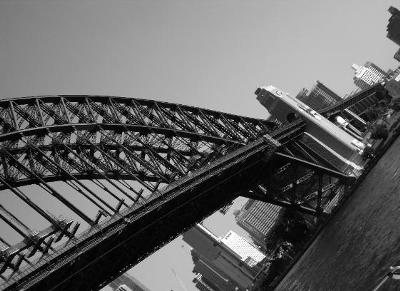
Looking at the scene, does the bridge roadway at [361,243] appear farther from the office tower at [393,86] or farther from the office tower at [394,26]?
the office tower at [394,26]

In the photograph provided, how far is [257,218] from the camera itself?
7169cm

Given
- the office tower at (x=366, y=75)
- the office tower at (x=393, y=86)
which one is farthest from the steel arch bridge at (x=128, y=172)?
the office tower at (x=366, y=75)

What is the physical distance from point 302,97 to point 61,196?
181ft

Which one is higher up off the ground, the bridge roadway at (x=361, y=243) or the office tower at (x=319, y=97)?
the office tower at (x=319, y=97)

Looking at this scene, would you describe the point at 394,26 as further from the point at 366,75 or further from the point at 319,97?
the point at 366,75

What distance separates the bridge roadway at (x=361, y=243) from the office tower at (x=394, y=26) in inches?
1332

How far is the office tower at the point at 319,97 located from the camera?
69.6 metres

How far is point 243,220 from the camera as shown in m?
73.1

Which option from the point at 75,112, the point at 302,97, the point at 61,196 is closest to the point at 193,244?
the point at 302,97

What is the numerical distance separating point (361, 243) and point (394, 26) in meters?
47.6

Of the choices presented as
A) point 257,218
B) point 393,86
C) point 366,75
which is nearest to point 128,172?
point 393,86

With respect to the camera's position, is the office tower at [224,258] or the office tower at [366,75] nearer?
the office tower at [224,258]

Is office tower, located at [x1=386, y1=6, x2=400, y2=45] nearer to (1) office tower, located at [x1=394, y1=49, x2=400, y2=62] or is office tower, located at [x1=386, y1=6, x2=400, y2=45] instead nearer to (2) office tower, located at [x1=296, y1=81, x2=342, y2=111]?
(1) office tower, located at [x1=394, y1=49, x2=400, y2=62]

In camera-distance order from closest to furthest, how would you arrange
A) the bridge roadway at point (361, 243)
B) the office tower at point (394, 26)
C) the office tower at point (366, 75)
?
the bridge roadway at point (361, 243) < the office tower at point (394, 26) < the office tower at point (366, 75)
